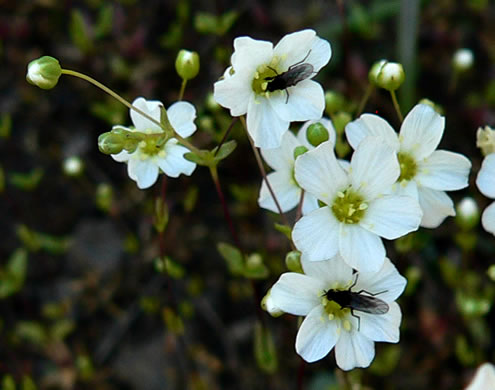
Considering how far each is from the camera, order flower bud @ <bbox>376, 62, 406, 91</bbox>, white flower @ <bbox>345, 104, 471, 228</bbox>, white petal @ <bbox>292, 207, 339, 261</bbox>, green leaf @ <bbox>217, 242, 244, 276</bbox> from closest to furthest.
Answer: white petal @ <bbox>292, 207, 339, 261</bbox>, white flower @ <bbox>345, 104, 471, 228</bbox>, flower bud @ <bbox>376, 62, 406, 91</bbox>, green leaf @ <bbox>217, 242, 244, 276</bbox>

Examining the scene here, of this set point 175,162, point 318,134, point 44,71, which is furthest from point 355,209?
point 44,71

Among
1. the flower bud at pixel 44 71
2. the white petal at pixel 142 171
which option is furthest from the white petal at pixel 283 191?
the flower bud at pixel 44 71

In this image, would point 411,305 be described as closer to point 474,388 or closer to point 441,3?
point 474,388

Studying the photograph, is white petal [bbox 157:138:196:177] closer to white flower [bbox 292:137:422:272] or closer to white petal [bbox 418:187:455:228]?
white flower [bbox 292:137:422:272]

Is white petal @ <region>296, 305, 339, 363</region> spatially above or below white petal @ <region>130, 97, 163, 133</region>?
below

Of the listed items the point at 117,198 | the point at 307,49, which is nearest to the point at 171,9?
the point at 117,198

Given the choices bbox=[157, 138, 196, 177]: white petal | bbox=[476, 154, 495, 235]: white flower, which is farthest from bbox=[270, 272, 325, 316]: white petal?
bbox=[476, 154, 495, 235]: white flower
